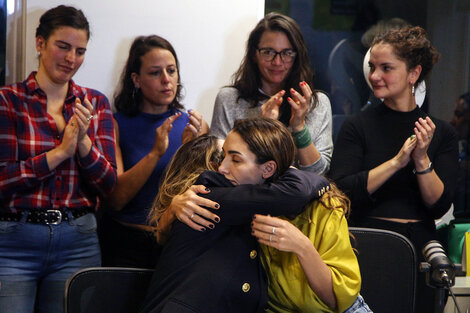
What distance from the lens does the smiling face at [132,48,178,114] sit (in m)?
2.71

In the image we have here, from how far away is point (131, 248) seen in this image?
260cm

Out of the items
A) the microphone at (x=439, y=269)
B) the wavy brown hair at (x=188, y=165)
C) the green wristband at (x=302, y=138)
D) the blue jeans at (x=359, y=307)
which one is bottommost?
the blue jeans at (x=359, y=307)

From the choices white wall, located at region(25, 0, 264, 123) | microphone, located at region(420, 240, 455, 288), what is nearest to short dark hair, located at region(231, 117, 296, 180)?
microphone, located at region(420, 240, 455, 288)

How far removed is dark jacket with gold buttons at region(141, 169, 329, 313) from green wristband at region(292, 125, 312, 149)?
661 mm

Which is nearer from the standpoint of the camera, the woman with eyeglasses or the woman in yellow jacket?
the woman in yellow jacket

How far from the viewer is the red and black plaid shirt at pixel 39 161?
2348mm

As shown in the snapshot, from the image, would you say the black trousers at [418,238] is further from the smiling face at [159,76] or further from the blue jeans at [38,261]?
the blue jeans at [38,261]

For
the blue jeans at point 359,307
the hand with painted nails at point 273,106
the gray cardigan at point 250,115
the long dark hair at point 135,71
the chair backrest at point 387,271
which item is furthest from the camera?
the long dark hair at point 135,71

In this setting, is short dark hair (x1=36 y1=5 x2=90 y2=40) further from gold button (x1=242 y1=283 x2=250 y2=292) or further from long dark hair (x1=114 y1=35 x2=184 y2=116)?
gold button (x1=242 y1=283 x2=250 y2=292)

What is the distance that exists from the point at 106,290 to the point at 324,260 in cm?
64

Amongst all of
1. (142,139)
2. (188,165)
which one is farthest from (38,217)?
(188,165)

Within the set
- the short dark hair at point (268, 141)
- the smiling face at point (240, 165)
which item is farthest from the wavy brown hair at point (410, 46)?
the smiling face at point (240, 165)

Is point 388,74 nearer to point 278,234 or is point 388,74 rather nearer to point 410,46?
point 410,46

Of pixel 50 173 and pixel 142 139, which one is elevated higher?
pixel 142 139
